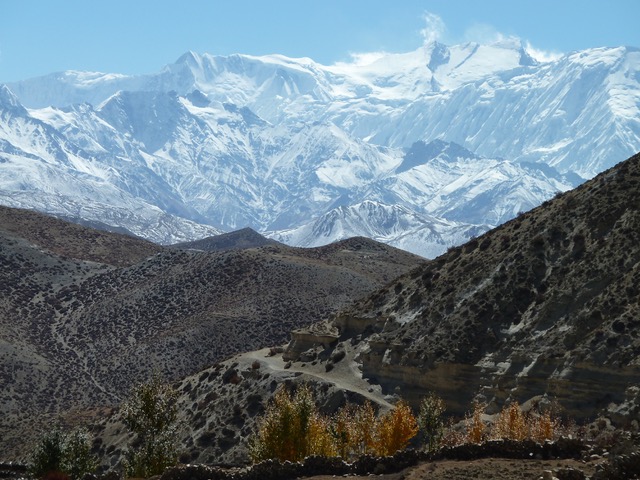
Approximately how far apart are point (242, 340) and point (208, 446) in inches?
2002

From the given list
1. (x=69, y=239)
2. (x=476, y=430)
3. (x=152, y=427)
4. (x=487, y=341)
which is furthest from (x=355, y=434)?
(x=69, y=239)

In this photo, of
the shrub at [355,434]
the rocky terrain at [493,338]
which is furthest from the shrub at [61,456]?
the rocky terrain at [493,338]

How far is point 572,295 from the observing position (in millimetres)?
69062

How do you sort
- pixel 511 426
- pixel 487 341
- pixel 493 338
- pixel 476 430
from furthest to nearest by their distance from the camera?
pixel 487 341 → pixel 493 338 → pixel 476 430 → pixel 511 426

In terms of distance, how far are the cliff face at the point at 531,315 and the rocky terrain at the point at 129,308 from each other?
30.6 metres

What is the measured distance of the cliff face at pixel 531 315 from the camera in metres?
62.2

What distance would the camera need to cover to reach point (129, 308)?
144 metres

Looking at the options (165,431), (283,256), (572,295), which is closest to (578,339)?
(572,295)

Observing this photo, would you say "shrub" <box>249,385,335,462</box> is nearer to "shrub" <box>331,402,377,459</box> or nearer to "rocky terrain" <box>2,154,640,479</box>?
"shrub" <box>331,402,377,459</box>

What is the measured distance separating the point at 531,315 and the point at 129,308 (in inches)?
3313

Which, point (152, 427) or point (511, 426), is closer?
point (511, 426)

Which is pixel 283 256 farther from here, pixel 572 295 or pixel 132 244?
pixel 572 295

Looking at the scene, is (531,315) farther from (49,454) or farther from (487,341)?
(49,454)

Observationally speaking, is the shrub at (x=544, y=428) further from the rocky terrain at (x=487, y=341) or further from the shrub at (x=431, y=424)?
the shrub at (x=431, y=424)
